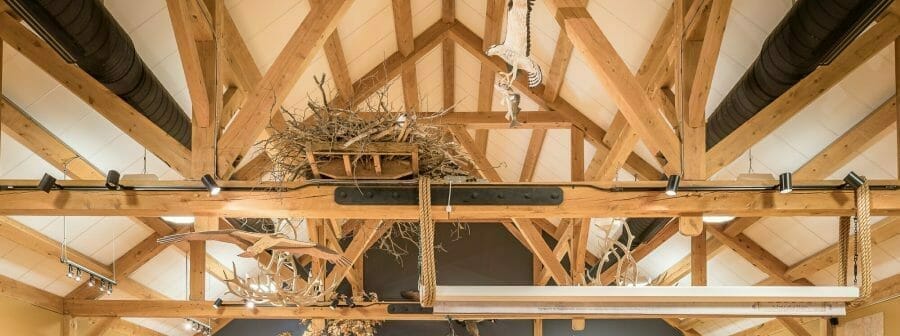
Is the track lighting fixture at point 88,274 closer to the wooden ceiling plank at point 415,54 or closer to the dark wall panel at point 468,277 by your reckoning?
the wooden ceiling plank at point 415,54

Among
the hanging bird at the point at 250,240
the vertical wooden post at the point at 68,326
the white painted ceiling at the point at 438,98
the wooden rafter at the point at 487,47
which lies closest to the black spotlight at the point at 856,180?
the white painted ceiling at the point at 438,98

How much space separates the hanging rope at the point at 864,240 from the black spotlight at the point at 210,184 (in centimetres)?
344

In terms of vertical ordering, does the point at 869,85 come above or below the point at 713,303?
above

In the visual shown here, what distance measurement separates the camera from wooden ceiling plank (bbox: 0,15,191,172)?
6.14m

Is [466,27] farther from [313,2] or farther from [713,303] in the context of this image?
[713,303]

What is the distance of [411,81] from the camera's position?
427 inches

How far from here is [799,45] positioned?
5.15 m

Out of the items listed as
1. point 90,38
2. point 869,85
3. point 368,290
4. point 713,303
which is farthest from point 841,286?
point 368,290

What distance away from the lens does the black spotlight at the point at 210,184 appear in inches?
210

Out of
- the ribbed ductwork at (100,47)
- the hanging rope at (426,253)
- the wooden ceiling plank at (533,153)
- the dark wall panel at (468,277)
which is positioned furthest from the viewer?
the dark wall panel at (468,277)

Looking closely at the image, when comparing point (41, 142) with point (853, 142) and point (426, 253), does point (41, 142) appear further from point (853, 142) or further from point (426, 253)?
point (853, 142)

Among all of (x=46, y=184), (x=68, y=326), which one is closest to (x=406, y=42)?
(x=46, y=184)

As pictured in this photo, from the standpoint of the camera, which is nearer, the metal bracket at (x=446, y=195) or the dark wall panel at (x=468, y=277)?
the metal bracket at (x=446, y=195)

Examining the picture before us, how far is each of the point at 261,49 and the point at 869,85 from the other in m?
4.91
